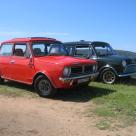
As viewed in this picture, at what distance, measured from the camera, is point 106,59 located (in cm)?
1345

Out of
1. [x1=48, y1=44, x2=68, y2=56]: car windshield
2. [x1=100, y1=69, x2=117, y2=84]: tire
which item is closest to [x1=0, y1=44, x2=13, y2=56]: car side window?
[x1=48, y1=44, x2=68, y2=56]: car windshield

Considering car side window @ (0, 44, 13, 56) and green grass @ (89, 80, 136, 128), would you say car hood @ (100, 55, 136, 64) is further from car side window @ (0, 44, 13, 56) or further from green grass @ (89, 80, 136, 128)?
car side window @ (0, 44, 13, 56)

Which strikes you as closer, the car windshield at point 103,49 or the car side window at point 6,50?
the car side window at point 6,50

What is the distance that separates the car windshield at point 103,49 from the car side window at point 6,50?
12.1ft

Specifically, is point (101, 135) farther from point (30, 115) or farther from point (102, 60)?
point (102, 60)

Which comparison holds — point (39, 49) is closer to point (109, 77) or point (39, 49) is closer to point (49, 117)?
point (109, 77)

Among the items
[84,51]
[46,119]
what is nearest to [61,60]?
[46,119]

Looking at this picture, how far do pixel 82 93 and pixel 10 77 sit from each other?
2838 mm

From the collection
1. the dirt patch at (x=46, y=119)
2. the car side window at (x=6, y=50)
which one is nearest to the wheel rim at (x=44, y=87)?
the dirt patch at (x=46, y=119)

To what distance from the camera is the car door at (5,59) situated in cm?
1219

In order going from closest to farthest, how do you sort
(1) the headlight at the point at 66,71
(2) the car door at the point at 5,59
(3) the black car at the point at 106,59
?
(1) the headlight at the point at 66,71, (2) the car door at the point at 5,59, (3) the black car at the point at 106,59

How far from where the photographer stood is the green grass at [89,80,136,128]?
7.61m

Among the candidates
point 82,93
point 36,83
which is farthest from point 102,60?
point 36,83

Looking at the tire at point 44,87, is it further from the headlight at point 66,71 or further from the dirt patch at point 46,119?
the headlight at point 66,71
